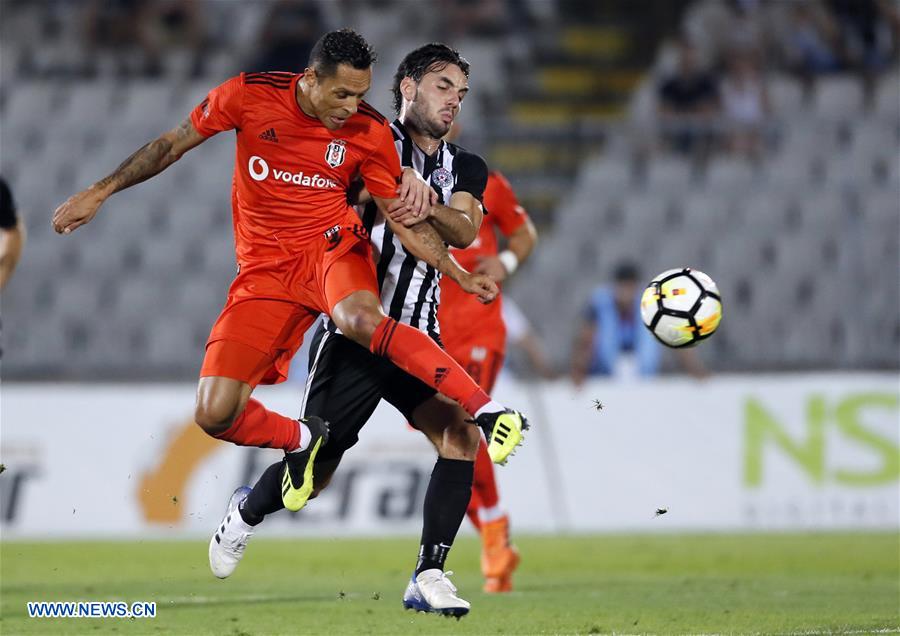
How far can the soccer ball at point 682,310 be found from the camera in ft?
20.0

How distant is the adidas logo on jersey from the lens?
235 inches

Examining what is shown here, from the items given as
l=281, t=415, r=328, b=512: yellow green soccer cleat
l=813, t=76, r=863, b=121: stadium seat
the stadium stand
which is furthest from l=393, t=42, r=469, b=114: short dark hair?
l=813, t=76, r=863, b=121: stadium seat

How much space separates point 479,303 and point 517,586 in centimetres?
162

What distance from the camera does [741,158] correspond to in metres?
14.1

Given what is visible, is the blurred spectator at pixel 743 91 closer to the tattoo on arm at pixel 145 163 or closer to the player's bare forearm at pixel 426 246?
the player's bare forearm at pixel 426 246

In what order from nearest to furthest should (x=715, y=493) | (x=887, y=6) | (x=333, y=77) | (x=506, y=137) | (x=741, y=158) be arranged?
(x=333, y=77) → (x=715, y=493) → (x=506, y=137) → (x=741, y=158) → (x=887, y=6)

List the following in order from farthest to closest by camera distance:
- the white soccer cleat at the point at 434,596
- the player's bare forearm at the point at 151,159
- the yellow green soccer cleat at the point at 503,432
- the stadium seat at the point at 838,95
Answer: the stadium seat at the point at 838,95, the player's bare forearm at the point at 151,159, the white soccer cleat at the point at 434,596, the yellow green soccer cleat at the point at 503,432

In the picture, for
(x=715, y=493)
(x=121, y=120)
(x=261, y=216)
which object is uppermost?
(x=121, y=120)

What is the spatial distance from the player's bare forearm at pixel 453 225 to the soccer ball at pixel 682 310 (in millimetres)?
859

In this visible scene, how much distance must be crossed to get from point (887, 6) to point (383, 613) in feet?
37.7

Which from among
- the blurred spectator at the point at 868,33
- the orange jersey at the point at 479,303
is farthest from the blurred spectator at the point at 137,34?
the orange jersey at the point at 479,303

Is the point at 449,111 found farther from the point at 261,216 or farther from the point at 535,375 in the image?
the point at 535,375

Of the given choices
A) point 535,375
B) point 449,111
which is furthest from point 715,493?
point 449,111

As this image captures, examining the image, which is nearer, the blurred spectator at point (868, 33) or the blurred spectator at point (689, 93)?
the blurred spectator at point (689, 93)
